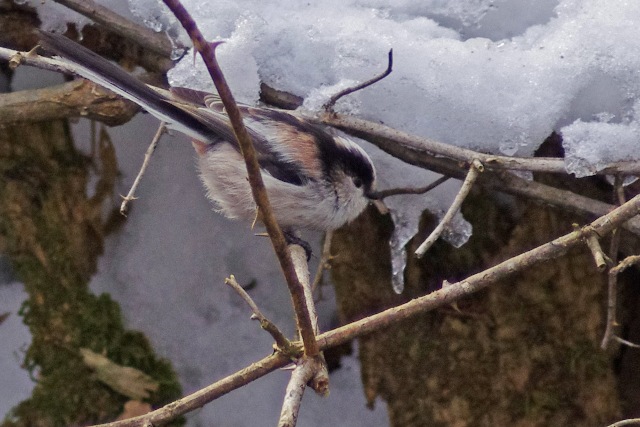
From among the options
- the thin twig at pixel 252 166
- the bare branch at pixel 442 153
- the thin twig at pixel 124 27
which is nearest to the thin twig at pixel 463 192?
the bare branch at pixel 442 153

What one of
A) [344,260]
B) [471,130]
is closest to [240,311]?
[344,260]

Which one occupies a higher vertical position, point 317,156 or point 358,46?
point 358,46

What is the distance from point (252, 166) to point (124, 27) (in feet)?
4.91

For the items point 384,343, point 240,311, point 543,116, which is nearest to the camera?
point 543,116

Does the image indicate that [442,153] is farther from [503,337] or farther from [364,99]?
[503,337]

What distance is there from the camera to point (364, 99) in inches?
97.6

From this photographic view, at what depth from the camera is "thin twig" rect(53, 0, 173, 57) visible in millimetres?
2531

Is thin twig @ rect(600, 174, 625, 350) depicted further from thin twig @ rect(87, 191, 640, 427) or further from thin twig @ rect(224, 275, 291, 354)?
thin twig @ rect(224, 275, 291, 354)

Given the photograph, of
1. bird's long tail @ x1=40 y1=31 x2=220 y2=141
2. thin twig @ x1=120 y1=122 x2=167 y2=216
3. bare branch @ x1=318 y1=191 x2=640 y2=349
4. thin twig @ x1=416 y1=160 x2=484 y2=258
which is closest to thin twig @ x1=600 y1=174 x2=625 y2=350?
bare branch @ x1=318 y1=191 x2=640 y2=349

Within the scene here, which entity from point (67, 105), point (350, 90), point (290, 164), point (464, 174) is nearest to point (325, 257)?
point (290, 164)

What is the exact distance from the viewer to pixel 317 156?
243cm

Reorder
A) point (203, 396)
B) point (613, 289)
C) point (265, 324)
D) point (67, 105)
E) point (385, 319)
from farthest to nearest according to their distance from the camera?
point (67, 105), point (613, 289), point (385, 319), point (203, 396), point (265, 324)

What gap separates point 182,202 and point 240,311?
48cm

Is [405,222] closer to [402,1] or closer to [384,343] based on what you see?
[384,343]
